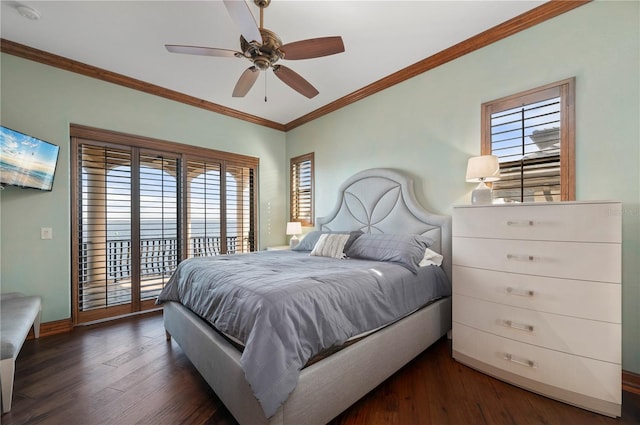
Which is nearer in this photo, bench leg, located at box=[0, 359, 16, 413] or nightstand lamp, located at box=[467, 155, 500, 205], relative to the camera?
bench leg, located at box=[0, 359, 16, 413]

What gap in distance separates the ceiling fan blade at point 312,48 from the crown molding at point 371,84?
1.47 meters

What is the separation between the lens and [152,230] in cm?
344

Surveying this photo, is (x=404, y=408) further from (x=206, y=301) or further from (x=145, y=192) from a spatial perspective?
(x=145, y=192)

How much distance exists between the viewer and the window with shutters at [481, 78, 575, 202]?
2066mm

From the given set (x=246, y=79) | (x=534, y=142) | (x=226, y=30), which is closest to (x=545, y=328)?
(x=534, y=142)

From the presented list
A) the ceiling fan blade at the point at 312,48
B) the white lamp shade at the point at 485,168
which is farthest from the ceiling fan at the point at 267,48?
the white lamp shade at the point at 485,168

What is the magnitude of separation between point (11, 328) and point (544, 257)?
3.55 meters

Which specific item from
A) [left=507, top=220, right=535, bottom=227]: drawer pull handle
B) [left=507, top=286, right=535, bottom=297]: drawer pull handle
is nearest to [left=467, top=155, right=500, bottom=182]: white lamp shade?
[left=507, top=220, right=535, bottom=227]: drawer pull handle

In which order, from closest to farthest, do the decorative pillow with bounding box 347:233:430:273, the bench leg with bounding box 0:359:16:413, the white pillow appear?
the bench leg with bounding box 0:359:16:413 → the decorative pillow with bounding box 347:233:430:273 → the white pillow

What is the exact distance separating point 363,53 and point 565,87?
67.1 inches

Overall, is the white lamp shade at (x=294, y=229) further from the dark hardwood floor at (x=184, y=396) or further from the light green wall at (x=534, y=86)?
the dark hardwood floor at (x=184, y=396)

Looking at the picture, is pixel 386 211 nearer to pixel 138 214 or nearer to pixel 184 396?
pixel 184 396

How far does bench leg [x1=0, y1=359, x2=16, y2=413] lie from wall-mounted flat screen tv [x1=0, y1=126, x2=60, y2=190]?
62.7 inches

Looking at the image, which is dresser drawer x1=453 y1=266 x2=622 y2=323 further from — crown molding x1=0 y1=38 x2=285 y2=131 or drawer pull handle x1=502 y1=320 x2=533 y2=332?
crown molding x1=0 y1=38 x2=285 y2=131
